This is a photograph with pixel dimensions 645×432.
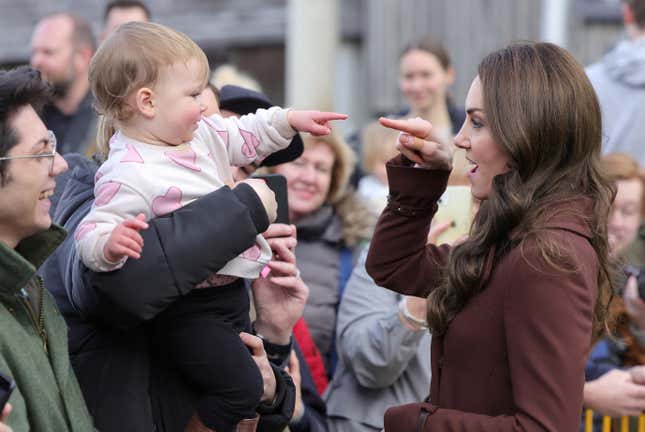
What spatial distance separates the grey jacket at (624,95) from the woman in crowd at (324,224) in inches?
65.4

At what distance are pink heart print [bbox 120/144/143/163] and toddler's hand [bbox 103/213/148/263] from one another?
0.21m

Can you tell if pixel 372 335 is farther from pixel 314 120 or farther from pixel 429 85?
pixel 429 85

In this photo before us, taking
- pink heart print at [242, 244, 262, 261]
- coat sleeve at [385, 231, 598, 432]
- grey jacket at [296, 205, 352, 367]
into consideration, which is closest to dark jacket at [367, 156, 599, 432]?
coat sleeve at [385, 231, 598, 432]

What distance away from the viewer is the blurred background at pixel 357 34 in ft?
28.7

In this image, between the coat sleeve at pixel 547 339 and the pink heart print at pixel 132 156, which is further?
the pink heart print at pixel 132 156

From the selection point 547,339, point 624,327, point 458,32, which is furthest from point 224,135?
point 458,32

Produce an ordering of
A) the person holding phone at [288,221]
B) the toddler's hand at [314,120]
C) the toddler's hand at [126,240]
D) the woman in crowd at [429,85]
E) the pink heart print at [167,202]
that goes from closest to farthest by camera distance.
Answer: the toddler's hand at [126,240]
the pink heart print at [167,202]
the toddler's hand at [314,120]
the person holding phone at [288,221]
the woman in crowd at [429,85]

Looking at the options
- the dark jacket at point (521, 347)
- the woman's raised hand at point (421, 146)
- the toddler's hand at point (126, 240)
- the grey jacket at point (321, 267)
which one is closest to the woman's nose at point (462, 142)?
the woman's raised hand at point (421, 146)

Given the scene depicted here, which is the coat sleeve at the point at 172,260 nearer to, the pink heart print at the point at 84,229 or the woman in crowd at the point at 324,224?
the pink heart print at the point at 84,229

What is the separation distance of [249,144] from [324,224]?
167 cm

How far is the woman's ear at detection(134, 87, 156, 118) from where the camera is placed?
2454 millimetres

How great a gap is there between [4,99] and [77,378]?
2.39ft

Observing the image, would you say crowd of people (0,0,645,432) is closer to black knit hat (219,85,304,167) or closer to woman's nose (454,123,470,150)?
woman's nose (454,123,470,150)

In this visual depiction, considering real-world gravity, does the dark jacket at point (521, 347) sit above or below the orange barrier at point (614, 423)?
above
